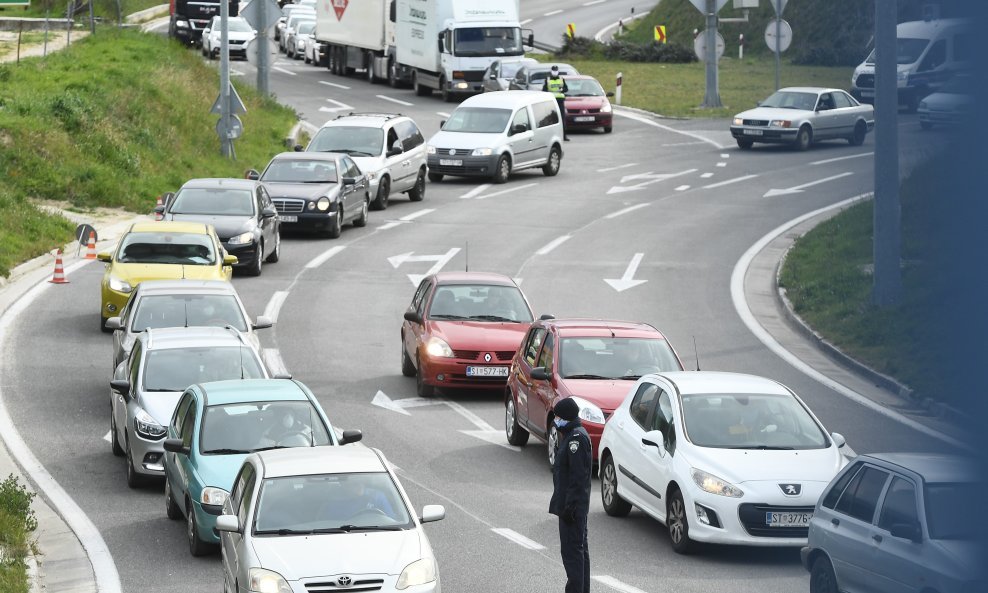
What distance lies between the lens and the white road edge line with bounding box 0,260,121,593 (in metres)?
10.9

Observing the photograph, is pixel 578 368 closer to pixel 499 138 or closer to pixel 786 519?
pixel 786 519

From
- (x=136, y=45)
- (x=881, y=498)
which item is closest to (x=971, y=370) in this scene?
(x=881, y=498)

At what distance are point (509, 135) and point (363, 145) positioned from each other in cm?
484

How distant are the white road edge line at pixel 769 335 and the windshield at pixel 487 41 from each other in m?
19.9

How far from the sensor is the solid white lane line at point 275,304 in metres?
22.8

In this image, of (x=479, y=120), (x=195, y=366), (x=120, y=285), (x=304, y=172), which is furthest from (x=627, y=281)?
(x=479, y=120)

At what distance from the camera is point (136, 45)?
47.1 metres

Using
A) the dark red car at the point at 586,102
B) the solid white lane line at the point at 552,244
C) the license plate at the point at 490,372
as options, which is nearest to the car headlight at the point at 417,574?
the license plate at the point at 490,372

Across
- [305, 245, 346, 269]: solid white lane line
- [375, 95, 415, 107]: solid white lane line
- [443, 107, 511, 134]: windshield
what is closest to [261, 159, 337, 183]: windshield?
[305, 245, 346, 269]: solid white lane line

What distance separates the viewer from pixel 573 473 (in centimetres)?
969

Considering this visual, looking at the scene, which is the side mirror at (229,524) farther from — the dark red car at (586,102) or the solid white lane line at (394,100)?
the solid white lane line at (394,100)

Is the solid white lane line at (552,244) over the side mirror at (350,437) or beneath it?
over

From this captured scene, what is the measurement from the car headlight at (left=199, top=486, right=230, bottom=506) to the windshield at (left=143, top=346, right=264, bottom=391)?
337cm

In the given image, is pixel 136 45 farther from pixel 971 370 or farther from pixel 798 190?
pixel 971 370
